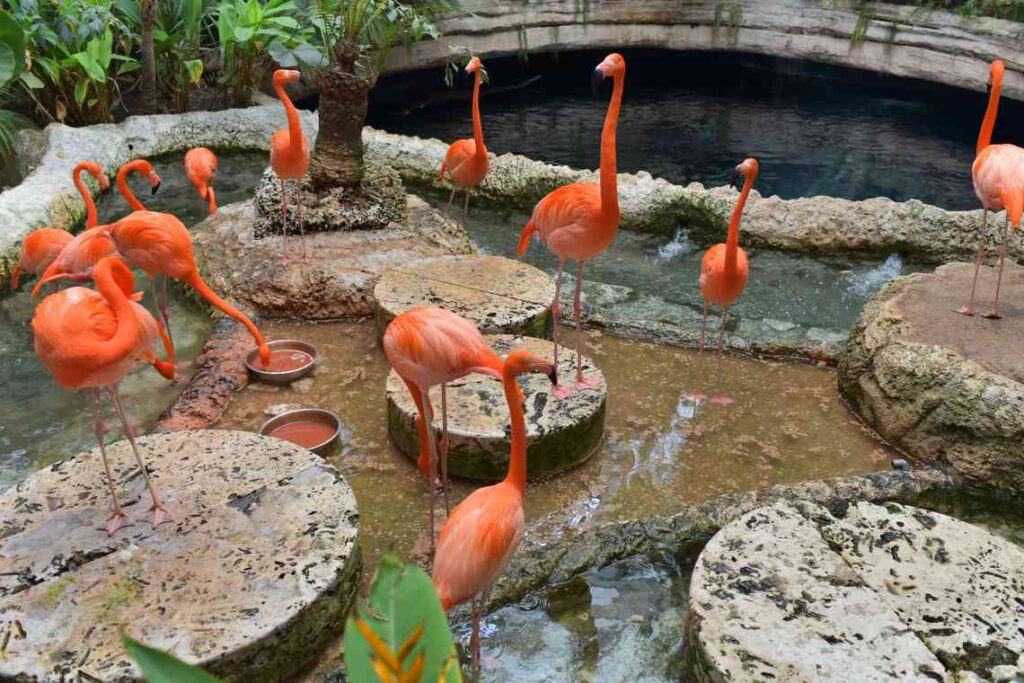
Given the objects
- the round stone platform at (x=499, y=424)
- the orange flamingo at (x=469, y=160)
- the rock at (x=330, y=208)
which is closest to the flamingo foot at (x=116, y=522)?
the round stone platform at (x=499, y=424)

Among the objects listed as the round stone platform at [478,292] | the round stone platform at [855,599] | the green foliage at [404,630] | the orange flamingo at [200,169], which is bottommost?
the round stone platform at [855,599]

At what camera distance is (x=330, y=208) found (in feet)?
16.5

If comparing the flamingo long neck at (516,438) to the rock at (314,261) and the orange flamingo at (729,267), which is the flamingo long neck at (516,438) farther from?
the rock at (314,261)

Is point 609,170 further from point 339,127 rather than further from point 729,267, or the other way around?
point 339,127

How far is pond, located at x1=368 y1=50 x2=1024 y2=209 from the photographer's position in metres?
7.95

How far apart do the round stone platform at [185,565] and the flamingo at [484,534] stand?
16.1 inches

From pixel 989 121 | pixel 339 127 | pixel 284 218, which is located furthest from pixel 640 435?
pixel 339 127

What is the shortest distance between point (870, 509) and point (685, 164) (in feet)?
19.2

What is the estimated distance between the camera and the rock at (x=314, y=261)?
4.46 metres

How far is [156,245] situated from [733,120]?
24.5ft

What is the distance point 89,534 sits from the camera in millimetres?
2455

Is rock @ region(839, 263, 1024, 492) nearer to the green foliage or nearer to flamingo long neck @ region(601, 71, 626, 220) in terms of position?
flamingo long neck @ region(601, 71, 626, 220)

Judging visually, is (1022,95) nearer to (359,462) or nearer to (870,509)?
(870,509)

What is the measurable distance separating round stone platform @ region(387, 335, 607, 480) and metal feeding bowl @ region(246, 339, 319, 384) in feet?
1.97
